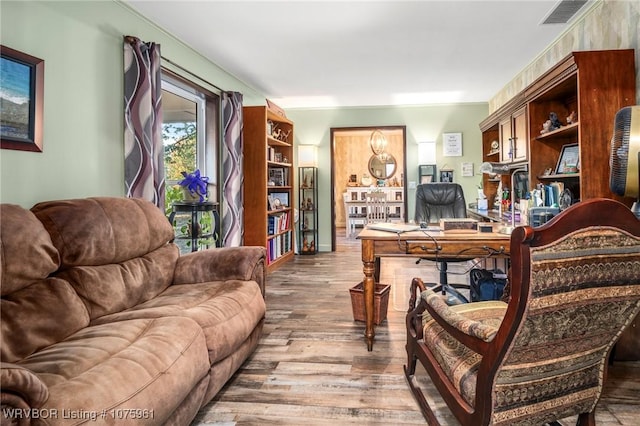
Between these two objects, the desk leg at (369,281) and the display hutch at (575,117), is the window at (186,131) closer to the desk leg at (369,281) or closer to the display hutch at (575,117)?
the desk leg at (369,281)

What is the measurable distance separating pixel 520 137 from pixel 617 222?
3017mm

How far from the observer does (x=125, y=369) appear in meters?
1.24

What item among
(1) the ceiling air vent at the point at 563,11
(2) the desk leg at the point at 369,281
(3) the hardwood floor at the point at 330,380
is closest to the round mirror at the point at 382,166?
(1) the ceiling air vent at the point at 563,11

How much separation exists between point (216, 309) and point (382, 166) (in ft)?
25.4

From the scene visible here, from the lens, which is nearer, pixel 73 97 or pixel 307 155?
pixel 73 97

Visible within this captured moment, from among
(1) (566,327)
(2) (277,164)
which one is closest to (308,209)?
(2) (277,164)

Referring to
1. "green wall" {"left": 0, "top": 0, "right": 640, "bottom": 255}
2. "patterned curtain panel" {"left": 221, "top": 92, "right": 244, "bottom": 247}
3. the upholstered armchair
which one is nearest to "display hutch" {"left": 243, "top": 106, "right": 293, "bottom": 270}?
"patterned curtain panel" {"left": 221, "top": 92, "right": 244, "bottom": 247}

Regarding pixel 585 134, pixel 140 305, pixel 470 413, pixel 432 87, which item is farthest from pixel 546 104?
pixel 140 305

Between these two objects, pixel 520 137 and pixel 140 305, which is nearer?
pixel 140 305

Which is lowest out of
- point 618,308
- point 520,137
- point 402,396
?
point 402,396

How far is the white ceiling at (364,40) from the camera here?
286cm

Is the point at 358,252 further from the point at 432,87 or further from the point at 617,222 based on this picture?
the point at 617,222

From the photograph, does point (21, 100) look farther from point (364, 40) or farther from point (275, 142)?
point (275, 142)

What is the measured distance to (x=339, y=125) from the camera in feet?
20.4
